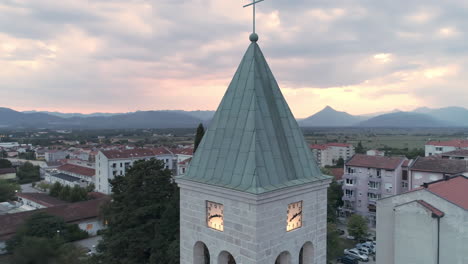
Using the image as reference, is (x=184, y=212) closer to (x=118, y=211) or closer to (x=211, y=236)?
(x=211, y=236)

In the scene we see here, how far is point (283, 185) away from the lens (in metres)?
7.20

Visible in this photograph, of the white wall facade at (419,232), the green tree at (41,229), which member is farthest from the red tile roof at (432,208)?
the green tree at (41,229)

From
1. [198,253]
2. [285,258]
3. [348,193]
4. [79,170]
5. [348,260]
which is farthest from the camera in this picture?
[79,170]

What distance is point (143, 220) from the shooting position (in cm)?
2522

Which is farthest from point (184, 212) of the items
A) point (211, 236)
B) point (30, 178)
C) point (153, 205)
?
Result: point (30, 178)

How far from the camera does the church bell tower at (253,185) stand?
6898mm

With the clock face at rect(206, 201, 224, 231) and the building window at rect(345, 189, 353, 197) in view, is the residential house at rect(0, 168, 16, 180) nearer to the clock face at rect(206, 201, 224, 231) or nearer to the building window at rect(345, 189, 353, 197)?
the building window at rect(345, 189, 353, 197)

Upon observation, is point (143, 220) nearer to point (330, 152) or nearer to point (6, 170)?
point (6, 170)

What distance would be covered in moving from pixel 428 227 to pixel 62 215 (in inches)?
1572

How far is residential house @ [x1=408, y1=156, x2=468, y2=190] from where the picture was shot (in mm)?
39344

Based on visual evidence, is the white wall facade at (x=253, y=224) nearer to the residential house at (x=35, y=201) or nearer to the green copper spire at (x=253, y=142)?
the green copper spire at (x=253, y=142)

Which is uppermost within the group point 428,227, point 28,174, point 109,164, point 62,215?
point 428,227

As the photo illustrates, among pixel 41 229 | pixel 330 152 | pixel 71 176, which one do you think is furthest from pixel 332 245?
pixel 330 152

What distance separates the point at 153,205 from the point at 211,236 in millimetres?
18931
